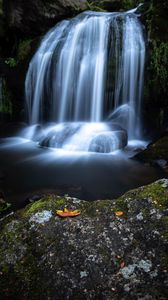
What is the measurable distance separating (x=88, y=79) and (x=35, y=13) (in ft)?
13.1

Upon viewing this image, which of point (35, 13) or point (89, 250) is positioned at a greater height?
point (35, 13)

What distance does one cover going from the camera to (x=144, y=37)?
1090 cm

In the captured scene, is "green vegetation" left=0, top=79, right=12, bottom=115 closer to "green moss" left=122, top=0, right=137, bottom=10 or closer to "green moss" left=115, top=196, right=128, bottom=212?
"green moss" left=122, top=0, right=137, bottom=10

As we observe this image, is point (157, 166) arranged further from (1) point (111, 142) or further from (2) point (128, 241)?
(2) point (128, 241)

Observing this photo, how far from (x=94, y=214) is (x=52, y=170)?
535 centimetres

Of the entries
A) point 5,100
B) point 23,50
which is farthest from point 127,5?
point 5,100

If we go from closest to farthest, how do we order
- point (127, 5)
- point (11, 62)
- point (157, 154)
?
1. point (157, 154)
2. point (11, 62)
3. point (127, 5)

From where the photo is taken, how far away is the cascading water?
1045 cm

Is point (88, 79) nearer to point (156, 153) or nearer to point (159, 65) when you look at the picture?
point (159, 65)

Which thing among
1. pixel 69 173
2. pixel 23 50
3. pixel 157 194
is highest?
pixel 23 50

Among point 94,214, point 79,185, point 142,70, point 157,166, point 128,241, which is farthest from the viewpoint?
point 142,70

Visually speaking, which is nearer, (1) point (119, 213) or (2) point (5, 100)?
(1) point (119, 213)

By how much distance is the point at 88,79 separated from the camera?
11.1 meters

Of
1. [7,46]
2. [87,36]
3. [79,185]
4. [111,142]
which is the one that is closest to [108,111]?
[111,142]
